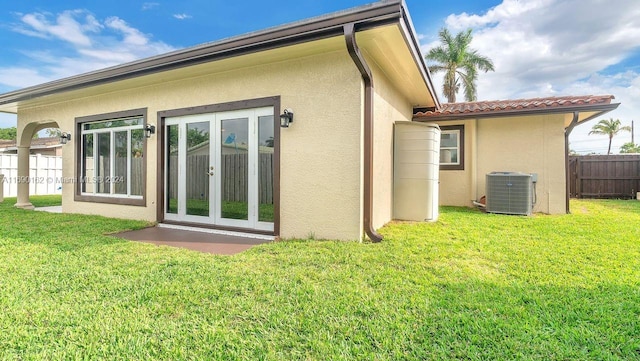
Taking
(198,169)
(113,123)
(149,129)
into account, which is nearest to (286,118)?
(198,169)

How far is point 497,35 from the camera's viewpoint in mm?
13375

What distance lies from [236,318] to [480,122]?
9153 mm

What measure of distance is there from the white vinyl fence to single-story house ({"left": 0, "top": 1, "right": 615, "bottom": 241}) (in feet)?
28.4

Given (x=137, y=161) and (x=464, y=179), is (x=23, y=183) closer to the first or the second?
(x=137, y=161)

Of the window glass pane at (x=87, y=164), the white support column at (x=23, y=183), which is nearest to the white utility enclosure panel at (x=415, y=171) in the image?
the window glass pane at (x=87, y=164)

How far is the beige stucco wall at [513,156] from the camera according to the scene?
834cm

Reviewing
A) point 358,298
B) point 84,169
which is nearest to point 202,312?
point 358,298

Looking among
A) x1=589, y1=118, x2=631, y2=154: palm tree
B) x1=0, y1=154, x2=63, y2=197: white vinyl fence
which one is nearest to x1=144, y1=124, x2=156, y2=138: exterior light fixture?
x1=0, y1=154, x2=63, y2=197: white vinyl fence

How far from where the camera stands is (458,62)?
68.7 ft

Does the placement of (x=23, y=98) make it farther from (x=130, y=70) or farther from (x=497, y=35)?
(x=497, y=35)

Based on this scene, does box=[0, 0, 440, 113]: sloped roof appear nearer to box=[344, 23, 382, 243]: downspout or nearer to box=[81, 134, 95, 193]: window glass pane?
box=[344, 23, 382, 243]: downspout

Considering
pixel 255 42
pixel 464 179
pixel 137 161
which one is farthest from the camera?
pixel 464 179

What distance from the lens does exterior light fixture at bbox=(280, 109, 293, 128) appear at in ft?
17.4

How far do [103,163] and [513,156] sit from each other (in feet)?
37.4
